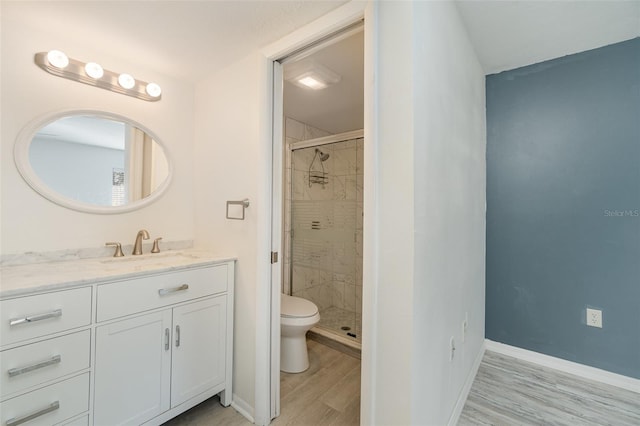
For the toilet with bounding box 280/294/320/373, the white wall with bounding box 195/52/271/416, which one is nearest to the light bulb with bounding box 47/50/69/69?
the white wall with bounding box 195/52/271/416

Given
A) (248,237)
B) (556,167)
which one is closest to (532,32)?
(556,167)

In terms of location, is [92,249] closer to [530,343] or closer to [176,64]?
[176,64]

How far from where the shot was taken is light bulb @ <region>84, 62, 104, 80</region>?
1590 mm

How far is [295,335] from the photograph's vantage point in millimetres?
2068

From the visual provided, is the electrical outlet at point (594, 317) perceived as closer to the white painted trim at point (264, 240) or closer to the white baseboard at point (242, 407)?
the white painted trim at point (264, 240)

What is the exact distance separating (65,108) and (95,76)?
0.25 meters

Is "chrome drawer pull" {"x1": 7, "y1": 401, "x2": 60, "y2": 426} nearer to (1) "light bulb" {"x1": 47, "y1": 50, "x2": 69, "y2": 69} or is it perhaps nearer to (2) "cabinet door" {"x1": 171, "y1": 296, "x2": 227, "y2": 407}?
(2) "cabinet door" {"x1": 171, "y1": 296, "x2": 227, "y2": 407}

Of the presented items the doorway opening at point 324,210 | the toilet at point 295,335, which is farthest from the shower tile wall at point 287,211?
the toilet at point 295,335

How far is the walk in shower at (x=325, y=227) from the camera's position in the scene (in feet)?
9.65

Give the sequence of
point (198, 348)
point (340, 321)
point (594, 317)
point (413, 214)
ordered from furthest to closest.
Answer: point (340, 321) < point (594, 317) < point (198, 348) < point (413, 214)

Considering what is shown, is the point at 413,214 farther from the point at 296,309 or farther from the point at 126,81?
the point at 126,81

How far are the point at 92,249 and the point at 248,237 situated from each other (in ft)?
3.11

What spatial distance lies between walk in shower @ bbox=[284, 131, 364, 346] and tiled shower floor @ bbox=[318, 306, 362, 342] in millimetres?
11

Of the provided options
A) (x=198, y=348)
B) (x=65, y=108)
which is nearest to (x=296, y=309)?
(x=198, y=348)
